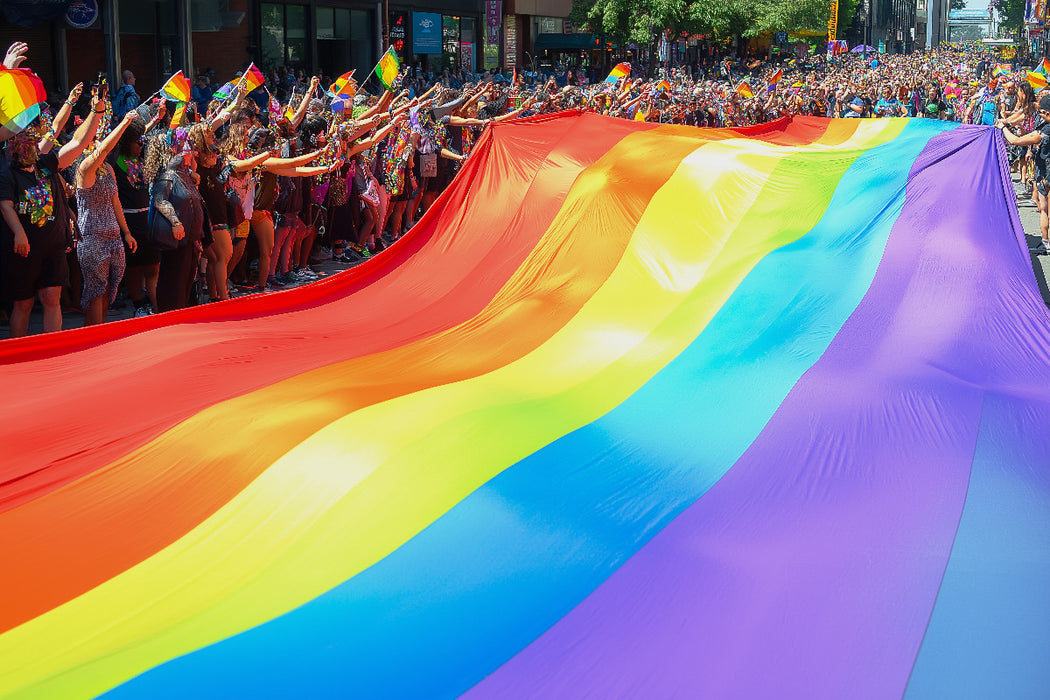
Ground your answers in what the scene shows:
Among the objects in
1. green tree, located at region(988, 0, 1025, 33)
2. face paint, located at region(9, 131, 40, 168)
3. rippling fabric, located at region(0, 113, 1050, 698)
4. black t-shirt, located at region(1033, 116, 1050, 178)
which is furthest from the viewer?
green tree, located at region(988, 0, 1025, 33)

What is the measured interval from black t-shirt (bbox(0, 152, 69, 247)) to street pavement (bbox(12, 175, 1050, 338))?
5.19 feet

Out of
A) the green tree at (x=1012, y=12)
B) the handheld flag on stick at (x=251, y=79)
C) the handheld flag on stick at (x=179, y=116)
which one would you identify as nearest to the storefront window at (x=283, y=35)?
the handheld flag on stick at (x=251, y=79)

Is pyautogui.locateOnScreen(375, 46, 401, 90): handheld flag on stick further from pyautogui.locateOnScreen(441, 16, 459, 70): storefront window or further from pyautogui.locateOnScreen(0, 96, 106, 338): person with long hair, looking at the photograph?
pyautogui.locateOnScreen(441, 16, 459, 70): storefront window

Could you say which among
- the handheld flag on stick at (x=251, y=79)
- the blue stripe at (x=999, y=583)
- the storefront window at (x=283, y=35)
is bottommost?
the blue stripe at (x=999, y=583)

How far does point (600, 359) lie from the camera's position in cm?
565

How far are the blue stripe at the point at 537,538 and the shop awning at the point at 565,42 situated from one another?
4102 cm

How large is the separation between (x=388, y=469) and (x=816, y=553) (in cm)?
158

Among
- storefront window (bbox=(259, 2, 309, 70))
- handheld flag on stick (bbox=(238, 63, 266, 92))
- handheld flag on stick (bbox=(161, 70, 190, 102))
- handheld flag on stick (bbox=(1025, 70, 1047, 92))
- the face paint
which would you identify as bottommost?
the face paint

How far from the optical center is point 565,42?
150 feet

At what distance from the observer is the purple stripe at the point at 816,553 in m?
3.29

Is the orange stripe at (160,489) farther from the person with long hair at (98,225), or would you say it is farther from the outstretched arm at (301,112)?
the outstretched arm at (301,112)

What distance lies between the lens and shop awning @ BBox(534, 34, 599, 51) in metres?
45.2

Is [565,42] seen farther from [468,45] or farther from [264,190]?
[264,190]

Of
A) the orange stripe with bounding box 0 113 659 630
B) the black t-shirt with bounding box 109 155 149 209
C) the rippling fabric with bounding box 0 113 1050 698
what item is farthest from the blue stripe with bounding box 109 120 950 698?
the black t-shirt with bounding box 109 155 149 209
